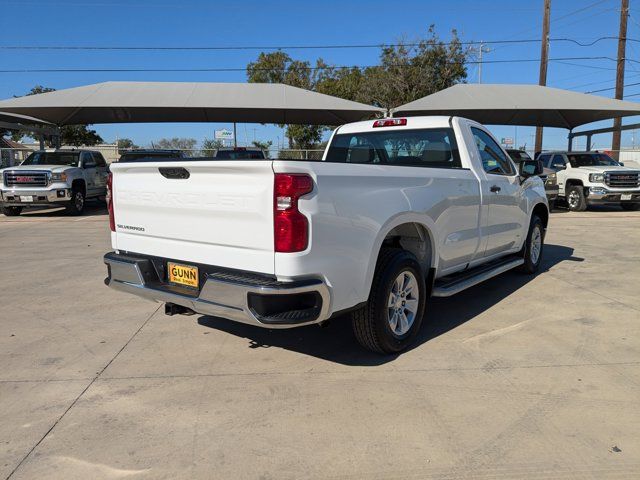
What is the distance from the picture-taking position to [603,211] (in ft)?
55.5

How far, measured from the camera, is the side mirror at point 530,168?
632 cm

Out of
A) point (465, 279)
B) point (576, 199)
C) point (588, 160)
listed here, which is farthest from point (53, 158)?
point (588, 160)

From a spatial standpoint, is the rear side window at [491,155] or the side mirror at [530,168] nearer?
the rear side window at [491,155]

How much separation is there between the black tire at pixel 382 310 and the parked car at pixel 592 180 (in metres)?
12.7

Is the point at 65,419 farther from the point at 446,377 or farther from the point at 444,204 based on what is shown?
the point at 444,204

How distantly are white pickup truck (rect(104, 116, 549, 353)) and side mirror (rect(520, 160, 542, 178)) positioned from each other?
109cm

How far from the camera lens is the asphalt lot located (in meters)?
2.79

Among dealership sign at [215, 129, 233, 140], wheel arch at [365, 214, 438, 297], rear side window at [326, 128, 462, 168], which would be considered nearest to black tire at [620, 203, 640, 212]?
rear side window at [326, 128, 462, 168]

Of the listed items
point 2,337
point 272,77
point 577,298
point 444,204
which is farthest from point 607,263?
point 272,77

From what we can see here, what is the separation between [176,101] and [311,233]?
17.1 meters

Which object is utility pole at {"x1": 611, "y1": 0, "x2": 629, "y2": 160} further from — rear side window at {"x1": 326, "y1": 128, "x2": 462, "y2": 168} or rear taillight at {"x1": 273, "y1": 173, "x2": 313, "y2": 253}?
rear taillight at {"x1": 273, "y1": 173, "x2": 313, "y2": 253}

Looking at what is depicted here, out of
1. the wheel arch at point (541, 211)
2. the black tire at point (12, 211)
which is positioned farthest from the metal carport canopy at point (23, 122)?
the wheel arch at point (541, 211)

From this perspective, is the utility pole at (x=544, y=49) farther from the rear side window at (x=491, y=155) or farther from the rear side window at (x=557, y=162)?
the rear side window at (x=491, y=155)

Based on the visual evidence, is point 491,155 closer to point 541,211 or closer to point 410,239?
point 410,239
